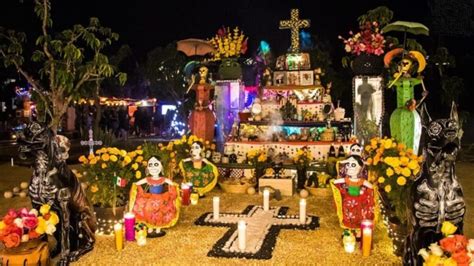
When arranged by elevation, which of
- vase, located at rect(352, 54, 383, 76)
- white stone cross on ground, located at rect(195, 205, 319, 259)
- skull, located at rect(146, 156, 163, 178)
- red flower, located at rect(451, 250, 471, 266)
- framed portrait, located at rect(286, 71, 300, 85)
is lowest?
white stone cross on ground, located at rect(195, 205, 319, 259)

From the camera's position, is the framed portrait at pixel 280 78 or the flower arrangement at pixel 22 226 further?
the framed portrait at pixel 280 78

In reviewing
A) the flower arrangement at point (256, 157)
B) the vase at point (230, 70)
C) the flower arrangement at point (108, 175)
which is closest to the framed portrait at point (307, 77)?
the vase at point (230, 70)

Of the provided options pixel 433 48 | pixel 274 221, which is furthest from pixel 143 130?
pixel 274 221

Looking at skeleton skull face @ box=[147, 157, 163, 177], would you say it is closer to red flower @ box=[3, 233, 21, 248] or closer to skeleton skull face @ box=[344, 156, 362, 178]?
red flower @ box=[3, 233, 21, 248]

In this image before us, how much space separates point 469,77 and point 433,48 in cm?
308

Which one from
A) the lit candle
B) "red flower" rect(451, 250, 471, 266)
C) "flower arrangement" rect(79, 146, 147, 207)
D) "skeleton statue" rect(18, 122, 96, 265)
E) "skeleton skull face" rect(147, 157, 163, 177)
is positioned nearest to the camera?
"red flower" rect(451, 250, 471, 266)

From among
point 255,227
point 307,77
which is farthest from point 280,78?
point 255,227

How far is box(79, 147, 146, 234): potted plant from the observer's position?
18.4 feet

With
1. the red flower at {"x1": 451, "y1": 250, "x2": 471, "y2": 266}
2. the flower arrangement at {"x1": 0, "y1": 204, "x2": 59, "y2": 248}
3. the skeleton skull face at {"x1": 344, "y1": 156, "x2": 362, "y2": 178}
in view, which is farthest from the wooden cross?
the red flower at {"x1": 451, "y1": 250, "x2": 471, "y2": 266}

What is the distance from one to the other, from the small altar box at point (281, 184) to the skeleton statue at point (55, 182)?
4133 mm

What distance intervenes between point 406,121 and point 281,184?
3.00m

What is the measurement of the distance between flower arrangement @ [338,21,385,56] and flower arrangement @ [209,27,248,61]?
8.94ft

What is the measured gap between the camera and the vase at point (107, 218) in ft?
18.5

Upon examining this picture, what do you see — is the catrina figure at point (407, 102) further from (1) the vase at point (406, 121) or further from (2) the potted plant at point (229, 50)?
(2) the potted plant at point (229, 50)
